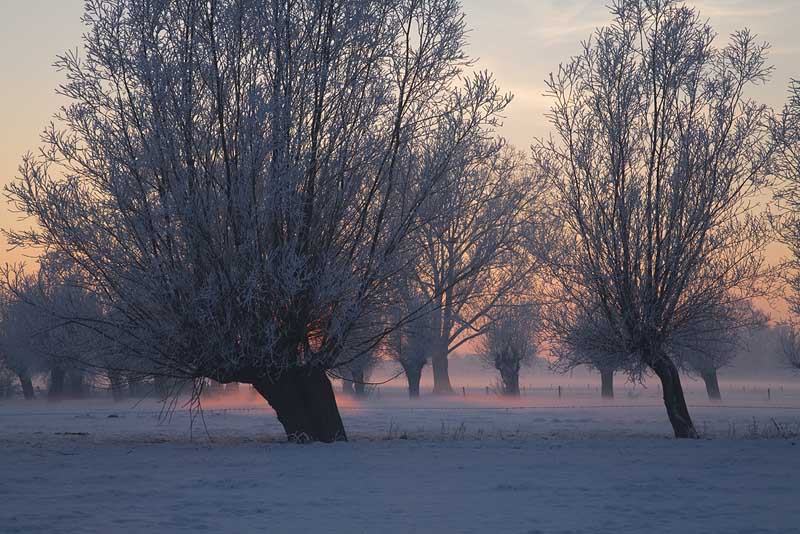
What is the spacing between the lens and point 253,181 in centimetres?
1576

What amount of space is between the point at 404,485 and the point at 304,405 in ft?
21.4

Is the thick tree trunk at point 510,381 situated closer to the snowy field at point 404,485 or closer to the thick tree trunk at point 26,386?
the thick tree trunk at point 26,386

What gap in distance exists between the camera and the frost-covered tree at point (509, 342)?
166 ft

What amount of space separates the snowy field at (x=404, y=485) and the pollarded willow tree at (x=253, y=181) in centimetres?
218

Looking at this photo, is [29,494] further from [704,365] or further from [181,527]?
[704,365]

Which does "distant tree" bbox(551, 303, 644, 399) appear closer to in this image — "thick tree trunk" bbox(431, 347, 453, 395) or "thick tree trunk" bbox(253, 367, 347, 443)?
"thick tree trunk" bbox(253, 367, 347, 443)

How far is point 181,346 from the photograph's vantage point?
16.5 meters

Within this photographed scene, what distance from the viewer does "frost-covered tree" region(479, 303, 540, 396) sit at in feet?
166

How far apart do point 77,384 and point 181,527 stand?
53.6m

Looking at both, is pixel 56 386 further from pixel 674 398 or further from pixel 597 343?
pixel 674 398

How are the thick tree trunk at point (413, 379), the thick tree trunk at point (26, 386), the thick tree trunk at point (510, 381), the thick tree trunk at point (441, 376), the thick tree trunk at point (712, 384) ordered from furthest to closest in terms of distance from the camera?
the thick tree trunk at point (26, 386), the thick tree trunk at point (441, 376), the thick tree trunk at point (510, 381), the thick tree trunk at point (712, 384), the thick tree trunk at point (413, 379)

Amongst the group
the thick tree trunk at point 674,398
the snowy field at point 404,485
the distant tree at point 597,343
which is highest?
the distant tree at point 597,343

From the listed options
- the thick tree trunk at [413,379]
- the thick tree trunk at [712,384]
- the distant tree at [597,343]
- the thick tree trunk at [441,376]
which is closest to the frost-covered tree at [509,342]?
the thick tree trunk at [441,376]

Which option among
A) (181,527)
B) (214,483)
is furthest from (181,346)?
(181,527)
